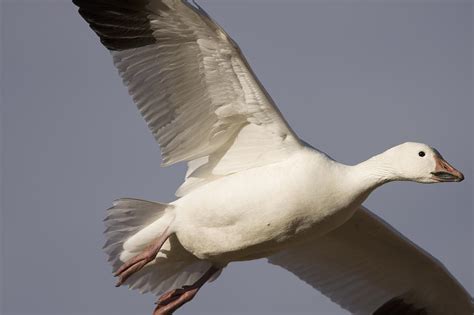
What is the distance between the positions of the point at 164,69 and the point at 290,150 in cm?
107

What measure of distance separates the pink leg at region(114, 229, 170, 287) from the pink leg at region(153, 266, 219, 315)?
14.3 inches

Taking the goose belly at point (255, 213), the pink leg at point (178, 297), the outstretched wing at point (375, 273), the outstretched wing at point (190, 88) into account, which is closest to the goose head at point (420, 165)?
the goose belly at point (255, 213)

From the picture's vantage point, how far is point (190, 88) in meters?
9.20

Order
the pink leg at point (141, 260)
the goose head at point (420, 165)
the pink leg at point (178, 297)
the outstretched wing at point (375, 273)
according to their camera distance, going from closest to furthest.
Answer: the goose head at point (420, 165) < the pink leg at point (141, 260) < the pink leg at point (178, 297) < the outstretched wing at point (375, 273)

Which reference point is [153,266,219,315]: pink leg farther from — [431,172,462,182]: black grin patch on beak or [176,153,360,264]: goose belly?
[431,172,462,182]: black grin patch on beak

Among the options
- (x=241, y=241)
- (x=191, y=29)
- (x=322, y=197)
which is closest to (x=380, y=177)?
(x=322, y=197)

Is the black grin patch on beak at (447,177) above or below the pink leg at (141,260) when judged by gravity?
above

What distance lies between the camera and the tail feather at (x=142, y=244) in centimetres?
944

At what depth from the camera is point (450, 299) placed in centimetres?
1046

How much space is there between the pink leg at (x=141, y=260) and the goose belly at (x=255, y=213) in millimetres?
142

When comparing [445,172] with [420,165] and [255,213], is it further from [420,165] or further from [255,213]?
[255,213]

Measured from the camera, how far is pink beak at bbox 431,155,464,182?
357 inches

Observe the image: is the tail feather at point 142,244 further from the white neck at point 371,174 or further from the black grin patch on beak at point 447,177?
the black grin patch on beak at point 447,177

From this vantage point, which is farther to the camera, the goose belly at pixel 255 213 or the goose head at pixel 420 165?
the goose head at pixel 420 165
